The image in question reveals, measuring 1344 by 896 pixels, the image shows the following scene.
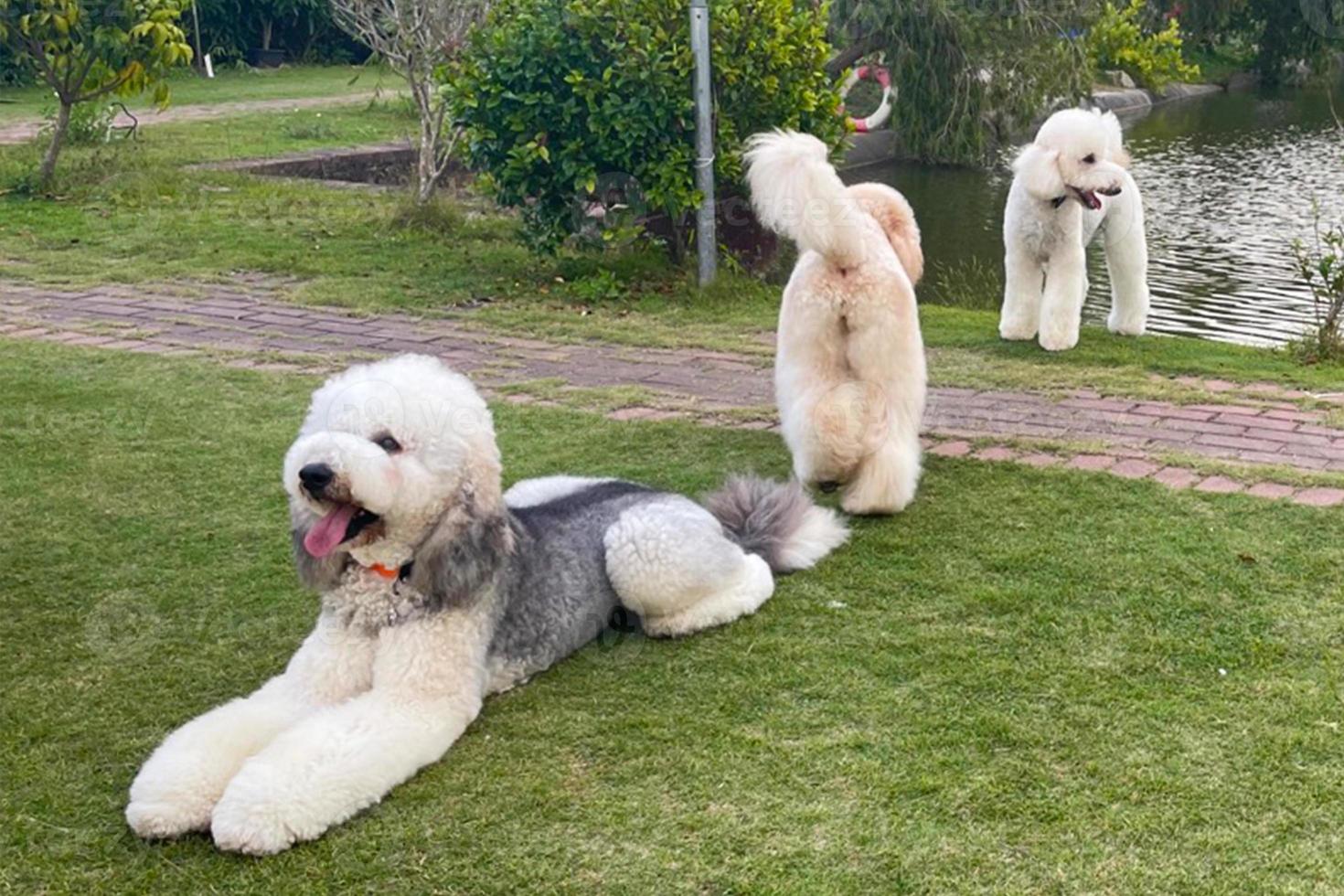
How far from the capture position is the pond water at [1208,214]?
10.7 m

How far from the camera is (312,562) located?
11.4 feet

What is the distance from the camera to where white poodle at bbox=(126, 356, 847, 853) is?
318 cm

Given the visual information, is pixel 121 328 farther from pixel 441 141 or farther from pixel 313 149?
pixel 313 149

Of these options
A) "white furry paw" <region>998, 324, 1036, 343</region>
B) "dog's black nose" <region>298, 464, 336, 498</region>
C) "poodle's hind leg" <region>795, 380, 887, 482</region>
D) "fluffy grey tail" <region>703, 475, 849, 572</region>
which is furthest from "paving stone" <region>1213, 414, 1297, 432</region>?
"dog's black nose" <region>298, 464, 336, 498</region>

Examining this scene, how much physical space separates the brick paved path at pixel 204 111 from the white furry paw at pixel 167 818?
14.7 meters

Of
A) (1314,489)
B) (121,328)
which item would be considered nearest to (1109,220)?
(1314,489)

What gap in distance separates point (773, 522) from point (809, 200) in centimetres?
119

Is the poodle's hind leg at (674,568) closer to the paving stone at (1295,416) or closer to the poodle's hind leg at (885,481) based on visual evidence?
the poodle's hind leg at (885,481)

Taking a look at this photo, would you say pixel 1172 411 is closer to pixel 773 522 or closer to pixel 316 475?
pixel 773 522

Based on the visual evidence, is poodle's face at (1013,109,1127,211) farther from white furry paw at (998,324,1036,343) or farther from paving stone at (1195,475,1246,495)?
paving stone at (1195,475,1246,495)

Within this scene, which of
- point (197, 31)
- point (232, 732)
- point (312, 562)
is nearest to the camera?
point (232, 732)

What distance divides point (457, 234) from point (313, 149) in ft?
20.1

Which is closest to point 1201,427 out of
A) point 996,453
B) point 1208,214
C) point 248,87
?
point 996,453

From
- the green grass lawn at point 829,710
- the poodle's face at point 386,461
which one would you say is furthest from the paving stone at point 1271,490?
the poodle's face at point 386,461
